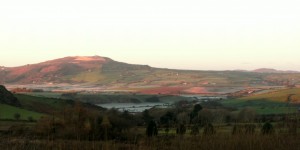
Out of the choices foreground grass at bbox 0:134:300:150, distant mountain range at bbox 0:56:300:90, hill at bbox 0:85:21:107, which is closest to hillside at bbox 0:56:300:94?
distant mountain range at bbox 0:56:300:90

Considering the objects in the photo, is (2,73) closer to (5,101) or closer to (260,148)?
(5,101)

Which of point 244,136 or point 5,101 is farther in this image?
point 5,101

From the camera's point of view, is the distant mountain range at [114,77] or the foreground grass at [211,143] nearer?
the foreground grass at [211,143]

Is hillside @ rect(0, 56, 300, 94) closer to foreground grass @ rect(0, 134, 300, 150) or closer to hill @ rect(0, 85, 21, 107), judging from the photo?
hill @ rect(0, 85, 21, 107)

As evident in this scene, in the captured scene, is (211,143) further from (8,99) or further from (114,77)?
(114,77)

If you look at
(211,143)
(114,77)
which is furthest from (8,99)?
(114,77)

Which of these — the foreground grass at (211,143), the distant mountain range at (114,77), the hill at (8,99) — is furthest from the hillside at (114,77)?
the foreground grass at (211,143)

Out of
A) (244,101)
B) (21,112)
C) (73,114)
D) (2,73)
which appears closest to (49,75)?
(2,73)

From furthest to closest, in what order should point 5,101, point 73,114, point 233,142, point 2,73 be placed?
1. point 2,73
2. point 5,101
3. point 73,114
4. point 233,142

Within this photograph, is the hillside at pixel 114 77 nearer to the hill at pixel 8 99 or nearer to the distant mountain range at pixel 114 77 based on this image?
the distant mountain range at pixel 114 77

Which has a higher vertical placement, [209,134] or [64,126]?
[209,134]

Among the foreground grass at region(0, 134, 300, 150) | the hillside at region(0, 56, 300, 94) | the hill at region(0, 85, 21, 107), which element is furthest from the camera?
the hillside at region(0, 56, 300, 94)

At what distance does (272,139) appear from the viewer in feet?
41.6

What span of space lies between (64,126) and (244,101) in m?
55.4
